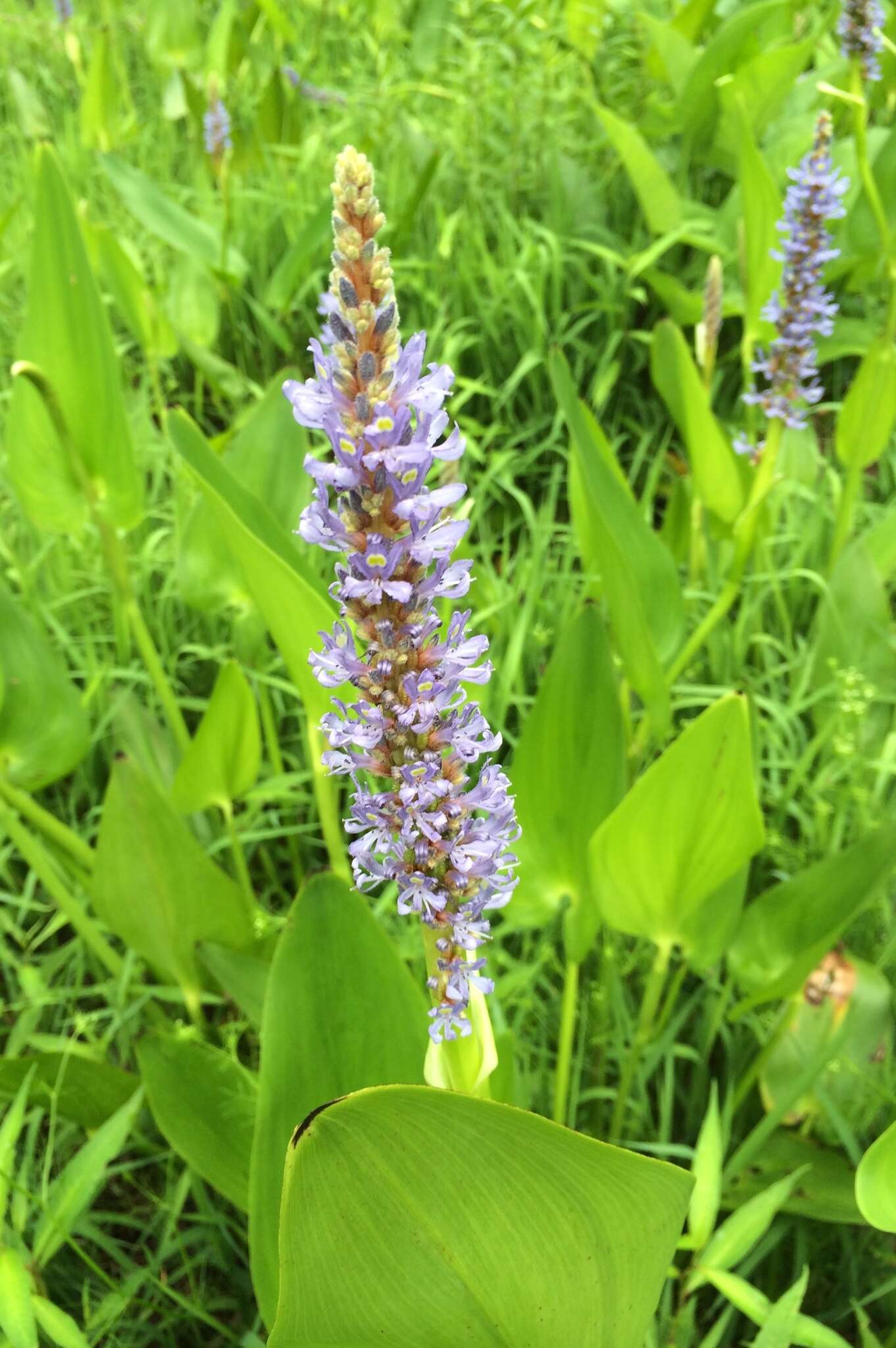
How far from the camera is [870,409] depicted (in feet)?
7.33

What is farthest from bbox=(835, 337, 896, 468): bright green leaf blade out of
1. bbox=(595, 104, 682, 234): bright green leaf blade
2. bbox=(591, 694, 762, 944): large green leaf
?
bbox=(591, 694, 762, 944): large green leaf

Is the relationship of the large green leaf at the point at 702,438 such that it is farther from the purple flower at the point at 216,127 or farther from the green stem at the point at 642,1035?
the purple flower at the point at 216,127

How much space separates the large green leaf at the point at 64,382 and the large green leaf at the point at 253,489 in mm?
148

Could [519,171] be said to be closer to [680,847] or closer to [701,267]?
[701,267]

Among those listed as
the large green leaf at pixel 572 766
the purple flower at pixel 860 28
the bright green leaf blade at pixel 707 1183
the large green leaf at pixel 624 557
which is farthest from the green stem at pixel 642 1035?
the purple flower at pixel 860 28

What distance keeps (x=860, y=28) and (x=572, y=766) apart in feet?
5.08

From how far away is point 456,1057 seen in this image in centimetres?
104

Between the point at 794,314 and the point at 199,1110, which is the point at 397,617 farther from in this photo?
the point at 794,314

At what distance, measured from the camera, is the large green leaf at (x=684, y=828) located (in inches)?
55.2

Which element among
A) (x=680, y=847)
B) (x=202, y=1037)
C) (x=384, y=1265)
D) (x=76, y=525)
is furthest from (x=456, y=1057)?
(x=76, y=525)

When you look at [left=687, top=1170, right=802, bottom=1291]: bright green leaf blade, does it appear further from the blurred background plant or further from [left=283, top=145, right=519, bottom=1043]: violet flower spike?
[left=283, top=145, right=519, bottom=1043]: violet flower spike

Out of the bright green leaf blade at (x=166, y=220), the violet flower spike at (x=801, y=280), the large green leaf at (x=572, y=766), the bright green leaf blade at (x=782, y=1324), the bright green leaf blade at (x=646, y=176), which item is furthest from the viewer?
the bright green leaf blade at (x=166, y=220)

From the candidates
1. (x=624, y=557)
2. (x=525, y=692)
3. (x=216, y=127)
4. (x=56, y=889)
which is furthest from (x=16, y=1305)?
(x=216, y=127)

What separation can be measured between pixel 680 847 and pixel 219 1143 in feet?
2.47
